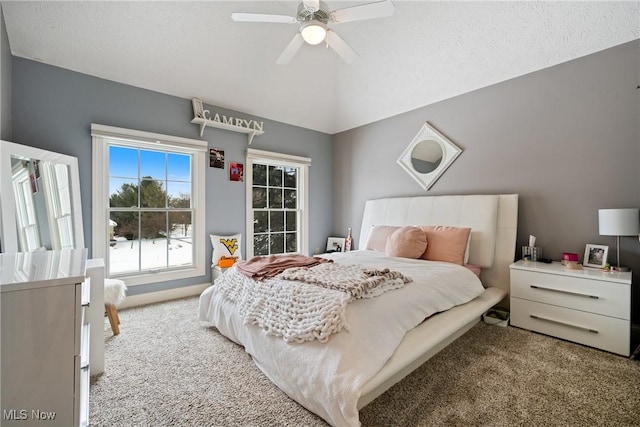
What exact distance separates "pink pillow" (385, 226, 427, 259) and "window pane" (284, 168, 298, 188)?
83.7 inches

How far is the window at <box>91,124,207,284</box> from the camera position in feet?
9.63

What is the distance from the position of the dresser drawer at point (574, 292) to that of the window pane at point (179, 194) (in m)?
3.72

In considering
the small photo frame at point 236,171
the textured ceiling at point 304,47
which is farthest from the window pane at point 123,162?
the small photo frame at point 236,171

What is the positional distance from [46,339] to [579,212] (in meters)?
3.75

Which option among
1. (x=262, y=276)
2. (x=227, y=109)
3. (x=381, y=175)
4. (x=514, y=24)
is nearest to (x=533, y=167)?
(x=514, y=24)

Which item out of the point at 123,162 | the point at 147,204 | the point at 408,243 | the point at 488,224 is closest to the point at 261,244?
the point at 147,204

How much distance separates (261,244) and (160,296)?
1.47 metres

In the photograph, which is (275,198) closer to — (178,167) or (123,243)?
(178,167)

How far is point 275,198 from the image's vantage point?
437cm

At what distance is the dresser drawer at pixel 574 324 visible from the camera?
2.02 metres

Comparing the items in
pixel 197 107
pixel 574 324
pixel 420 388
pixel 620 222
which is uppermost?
pixel 197 107

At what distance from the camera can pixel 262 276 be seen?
6.60ft

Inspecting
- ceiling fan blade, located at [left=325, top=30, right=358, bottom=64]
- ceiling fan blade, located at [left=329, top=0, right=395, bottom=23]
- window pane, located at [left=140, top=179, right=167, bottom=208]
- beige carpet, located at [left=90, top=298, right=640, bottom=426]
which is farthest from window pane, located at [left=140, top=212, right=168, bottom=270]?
ceiling fan blade, located at [left=329, top=0, right=395, bottom=23]

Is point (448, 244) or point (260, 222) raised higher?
point (260, 222)
